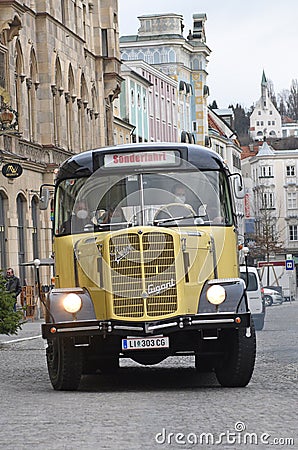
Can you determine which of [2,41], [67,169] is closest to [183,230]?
[67,169]

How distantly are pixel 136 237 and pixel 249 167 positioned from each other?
16109 cm

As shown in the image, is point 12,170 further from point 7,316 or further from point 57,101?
point 7,316

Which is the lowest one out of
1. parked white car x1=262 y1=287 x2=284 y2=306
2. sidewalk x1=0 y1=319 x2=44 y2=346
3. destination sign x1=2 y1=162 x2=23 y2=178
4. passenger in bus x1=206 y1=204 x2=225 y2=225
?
parked white car x1=262 y1=287 x2=284 y2=306

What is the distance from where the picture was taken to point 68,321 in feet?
52.7

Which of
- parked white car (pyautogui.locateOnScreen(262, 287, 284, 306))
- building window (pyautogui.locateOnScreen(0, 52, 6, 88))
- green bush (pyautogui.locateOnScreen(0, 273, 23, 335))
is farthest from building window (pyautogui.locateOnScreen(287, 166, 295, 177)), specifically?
green bush (pyautogui.locateOnScreen(0, 273, 23, 335))

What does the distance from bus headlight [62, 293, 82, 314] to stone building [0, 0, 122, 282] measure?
21.4 m

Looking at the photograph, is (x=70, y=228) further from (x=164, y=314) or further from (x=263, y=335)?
(x=263, y=335)

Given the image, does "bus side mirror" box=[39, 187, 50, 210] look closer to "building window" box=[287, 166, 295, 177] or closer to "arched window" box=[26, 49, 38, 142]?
"arched window" box=[26, 49, 38, 142]

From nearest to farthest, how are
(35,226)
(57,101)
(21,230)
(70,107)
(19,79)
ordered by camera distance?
1. (21,230)
2. (19,79)
3. (35,226)
4. (57,101)
5. (70,107)

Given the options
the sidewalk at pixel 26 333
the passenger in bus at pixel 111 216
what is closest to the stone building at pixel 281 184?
the sidewalk at pixel 26 333

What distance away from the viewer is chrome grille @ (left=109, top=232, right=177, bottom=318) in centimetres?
1550

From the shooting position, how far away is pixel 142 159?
1688cm

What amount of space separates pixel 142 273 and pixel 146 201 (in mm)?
1254

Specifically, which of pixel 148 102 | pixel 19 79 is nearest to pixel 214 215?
pixel 19 79
